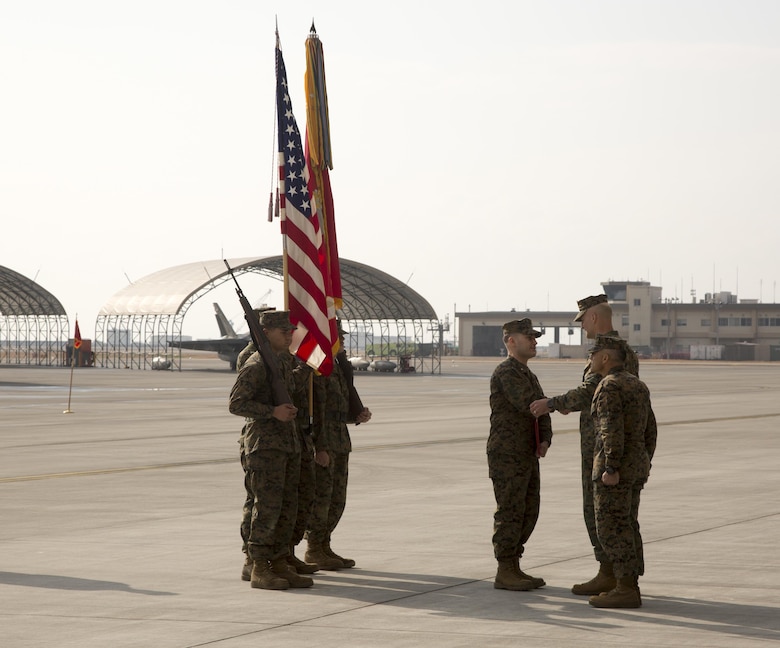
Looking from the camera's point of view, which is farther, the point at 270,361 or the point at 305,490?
the point at 305,490

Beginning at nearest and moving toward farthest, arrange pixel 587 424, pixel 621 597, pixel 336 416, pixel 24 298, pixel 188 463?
pixel 621 597 < pixel 587 424 < pixel 336 416 < pixel 188 463 < pixel 24 298

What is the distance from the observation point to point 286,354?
10.4 metres

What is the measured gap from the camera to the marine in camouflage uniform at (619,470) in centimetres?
913

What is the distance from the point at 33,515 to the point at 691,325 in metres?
145

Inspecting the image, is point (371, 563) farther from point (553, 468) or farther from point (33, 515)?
point (553, 468)

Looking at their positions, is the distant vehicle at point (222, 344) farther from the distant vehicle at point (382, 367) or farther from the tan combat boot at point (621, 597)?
the tan combat boot at point (621, 597)

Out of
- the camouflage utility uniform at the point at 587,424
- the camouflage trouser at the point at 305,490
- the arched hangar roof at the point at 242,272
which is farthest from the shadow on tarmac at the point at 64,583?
the arched hangar roof at the point at 242,272

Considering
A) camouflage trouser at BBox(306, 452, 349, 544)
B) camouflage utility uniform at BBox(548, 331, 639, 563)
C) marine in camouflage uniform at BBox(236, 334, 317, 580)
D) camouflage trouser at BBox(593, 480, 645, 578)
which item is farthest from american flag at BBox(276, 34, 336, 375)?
camouflage trouser at BBox(593, 480, 645, 578)

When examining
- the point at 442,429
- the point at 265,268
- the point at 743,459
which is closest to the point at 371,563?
the point at 743,459

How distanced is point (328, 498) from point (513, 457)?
191 cm

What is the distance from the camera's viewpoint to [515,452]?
32.4 ft

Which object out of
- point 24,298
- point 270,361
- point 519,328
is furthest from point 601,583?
point 24,298

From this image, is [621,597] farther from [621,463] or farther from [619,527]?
[621,463]

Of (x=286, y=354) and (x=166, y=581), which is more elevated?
(x=286, y=354)
